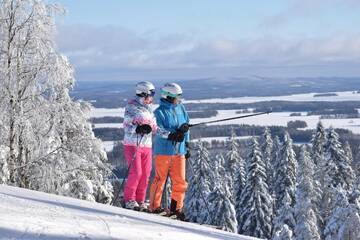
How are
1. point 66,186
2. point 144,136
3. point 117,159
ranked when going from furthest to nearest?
point 117,159 < point 66,186 < point 144,136

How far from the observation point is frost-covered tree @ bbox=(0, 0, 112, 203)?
604 inches

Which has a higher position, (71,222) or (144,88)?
(144,88)

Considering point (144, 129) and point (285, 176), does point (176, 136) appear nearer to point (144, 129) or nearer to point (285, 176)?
point (144, 129)

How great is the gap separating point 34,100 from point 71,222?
10.2m

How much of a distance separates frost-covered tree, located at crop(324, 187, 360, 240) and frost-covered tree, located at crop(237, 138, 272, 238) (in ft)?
30.1

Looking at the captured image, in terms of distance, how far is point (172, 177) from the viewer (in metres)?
9.62

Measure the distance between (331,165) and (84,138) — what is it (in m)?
29.5

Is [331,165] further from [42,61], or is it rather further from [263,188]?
[42,61]

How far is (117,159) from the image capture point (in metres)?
84.2

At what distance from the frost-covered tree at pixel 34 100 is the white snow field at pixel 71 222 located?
7401mm

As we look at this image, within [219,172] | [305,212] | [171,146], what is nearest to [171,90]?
[171,146]

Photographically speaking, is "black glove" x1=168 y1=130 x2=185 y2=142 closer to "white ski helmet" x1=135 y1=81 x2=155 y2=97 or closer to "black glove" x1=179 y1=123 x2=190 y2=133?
"black glove" x1=179 y1=123 x2=190 y2=133

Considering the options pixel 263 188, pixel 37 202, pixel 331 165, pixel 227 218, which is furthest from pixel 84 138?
pixel 331 165

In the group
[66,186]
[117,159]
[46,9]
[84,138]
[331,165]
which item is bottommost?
[117,159]
